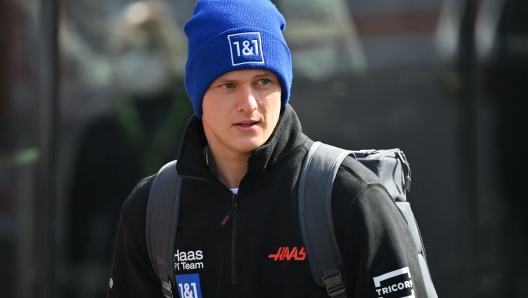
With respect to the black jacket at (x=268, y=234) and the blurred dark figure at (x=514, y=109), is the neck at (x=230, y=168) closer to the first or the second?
the black jacket at (x=268, y=234)

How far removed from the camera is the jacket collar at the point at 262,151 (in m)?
2.45

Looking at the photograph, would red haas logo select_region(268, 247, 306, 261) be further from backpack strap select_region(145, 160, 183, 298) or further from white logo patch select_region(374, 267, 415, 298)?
backpack strap select_region(145, 160, 183, 298)

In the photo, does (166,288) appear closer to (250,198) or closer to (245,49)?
(250,198)

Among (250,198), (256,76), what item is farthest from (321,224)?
(256,76)

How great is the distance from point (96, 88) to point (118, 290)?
2.22 metres

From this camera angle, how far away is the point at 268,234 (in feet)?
7.88

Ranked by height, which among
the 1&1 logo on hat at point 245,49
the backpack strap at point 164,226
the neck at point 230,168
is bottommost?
the backpack strap at point 164,226

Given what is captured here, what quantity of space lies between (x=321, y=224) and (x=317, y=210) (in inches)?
1.8

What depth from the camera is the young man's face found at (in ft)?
8.07

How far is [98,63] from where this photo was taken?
471 cm

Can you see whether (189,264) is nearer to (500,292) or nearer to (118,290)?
(118,290)

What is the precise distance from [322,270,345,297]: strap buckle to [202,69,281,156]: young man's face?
0.50 m

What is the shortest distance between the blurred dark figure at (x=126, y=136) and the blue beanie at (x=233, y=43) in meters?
2.04

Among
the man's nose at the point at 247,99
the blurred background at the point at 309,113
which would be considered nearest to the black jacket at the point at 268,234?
the man's nose at the point at 247,99
